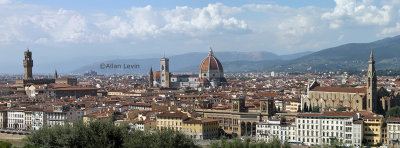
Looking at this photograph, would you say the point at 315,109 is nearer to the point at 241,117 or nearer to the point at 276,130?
the point at 241,117

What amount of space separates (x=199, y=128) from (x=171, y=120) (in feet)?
10.9

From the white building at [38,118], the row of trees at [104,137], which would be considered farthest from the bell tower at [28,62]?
the row of trees at [104,137]

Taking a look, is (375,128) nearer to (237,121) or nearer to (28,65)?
(237,121)

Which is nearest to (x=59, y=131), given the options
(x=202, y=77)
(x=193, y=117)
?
(x=193, y=117)

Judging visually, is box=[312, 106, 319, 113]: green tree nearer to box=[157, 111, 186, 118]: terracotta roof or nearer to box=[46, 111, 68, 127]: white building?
box=[157, 111, 186, 118]: terracotta roof

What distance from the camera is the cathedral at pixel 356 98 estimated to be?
60.9m

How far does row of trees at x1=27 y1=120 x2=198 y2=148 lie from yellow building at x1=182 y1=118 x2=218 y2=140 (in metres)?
14.5

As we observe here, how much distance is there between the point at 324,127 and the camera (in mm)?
45406

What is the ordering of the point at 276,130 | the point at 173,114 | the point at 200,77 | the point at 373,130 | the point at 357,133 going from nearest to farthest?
the point at 357,133, the point at 373,130, the point at 276,130, the point at 173,114, the point at 200,77

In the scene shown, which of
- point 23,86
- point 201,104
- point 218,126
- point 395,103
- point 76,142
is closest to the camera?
point 76,142

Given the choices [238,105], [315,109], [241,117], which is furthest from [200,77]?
[241,117]

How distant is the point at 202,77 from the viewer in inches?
4889

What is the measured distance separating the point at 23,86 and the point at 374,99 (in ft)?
225

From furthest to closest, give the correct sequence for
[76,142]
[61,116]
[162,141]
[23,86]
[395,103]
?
1. [23,86]
2. [395,103]
3. [61,116]
4. [76,142]
5. [162,141]
